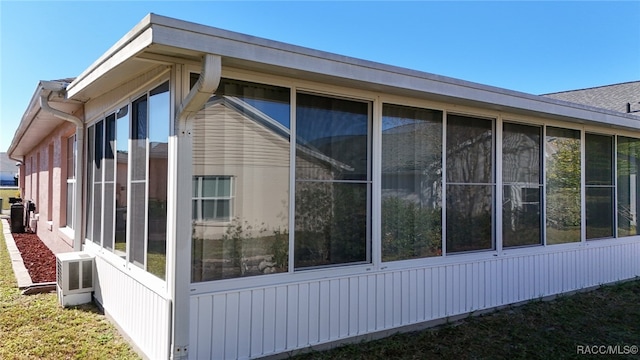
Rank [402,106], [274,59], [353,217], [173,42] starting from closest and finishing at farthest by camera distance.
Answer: [173,42] < [274,59] < [353,217] < [402,106]

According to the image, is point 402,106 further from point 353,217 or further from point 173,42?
point 173,42

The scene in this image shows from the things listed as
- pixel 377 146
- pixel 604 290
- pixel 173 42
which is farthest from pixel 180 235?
pixel 604 290

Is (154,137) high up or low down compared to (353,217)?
up

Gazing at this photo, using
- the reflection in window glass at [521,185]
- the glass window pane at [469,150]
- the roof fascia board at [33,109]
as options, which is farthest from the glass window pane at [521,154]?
the roof fascia board at [33,109]

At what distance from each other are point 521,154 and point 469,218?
132 cm

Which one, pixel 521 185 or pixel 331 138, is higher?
pixel 331 138

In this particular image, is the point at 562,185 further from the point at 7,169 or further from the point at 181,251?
the point at 7,169

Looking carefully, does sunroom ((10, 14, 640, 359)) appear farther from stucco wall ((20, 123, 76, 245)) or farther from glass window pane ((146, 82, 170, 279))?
stucco wall ((20, 123, 76, 245))

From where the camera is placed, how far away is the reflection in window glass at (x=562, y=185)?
18.7 ft

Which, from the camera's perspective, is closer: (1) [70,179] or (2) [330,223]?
(2) [330,223]

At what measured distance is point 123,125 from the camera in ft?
13.8

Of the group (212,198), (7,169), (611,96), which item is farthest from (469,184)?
(7,169)

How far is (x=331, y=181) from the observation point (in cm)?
386

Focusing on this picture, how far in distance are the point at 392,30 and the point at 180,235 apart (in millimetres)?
11218
